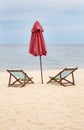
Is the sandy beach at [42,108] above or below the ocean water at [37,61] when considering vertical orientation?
above

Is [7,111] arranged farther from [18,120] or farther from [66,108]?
[66,108]

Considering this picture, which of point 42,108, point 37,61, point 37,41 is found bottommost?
point 37,61

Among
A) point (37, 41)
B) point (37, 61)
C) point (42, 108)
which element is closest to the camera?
point (42, 108)

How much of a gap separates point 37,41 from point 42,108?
13.7 ft

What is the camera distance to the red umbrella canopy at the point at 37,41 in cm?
1098

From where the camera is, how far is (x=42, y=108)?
730 cm

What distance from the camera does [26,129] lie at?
5609 mm

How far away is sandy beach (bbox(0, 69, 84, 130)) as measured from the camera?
5.88 m

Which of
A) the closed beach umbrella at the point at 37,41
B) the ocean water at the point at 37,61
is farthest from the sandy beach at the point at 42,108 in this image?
the ocean water at the point at 37,61

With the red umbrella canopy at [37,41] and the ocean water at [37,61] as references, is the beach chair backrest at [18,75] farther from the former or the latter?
the ocean water at [37,61]

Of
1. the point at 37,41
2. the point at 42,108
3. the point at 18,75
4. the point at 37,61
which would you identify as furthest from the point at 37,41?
the point at 37,61

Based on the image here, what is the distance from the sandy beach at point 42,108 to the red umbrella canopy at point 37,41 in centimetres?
120

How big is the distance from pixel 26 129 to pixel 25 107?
1.85 metres

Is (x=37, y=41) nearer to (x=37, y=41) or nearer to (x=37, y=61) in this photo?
(x=37, y=41)
